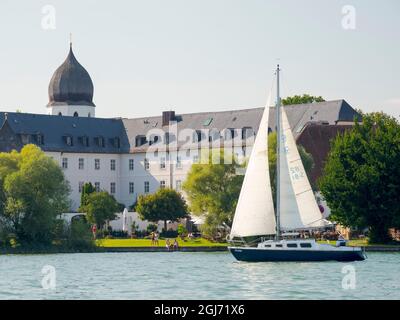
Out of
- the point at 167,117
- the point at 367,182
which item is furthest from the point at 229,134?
the point at 367,182

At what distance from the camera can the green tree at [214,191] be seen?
11800cm

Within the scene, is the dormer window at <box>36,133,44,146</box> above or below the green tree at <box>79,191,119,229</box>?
above

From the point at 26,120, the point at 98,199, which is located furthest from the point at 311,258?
the point at 26,120

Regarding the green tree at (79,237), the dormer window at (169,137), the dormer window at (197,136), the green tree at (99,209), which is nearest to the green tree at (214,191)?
the green tree at (99,209)

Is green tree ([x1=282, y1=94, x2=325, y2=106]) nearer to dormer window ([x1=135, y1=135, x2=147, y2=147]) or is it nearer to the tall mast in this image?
dormer window ([x1=135, y1=135, x2=147, y2=147])

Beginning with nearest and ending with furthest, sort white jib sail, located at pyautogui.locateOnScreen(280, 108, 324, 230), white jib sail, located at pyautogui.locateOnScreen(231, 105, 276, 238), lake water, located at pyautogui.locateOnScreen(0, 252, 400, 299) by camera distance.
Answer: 1. lake water, located at pyautogui.locateOnScreen(0, 252, 400, 299)
2. white jib sail, located at pyautogui.locateOnScreen(231, 105, 276, 238)
3. white jib sail, located at pyautogui.locateOnScreen(280, 108, 324, 230)

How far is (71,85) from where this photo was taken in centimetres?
16350

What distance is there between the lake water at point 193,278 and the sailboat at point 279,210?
4.05 feet

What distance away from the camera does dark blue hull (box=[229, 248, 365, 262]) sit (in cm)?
8769

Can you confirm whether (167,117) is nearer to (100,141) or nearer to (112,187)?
(100,141)

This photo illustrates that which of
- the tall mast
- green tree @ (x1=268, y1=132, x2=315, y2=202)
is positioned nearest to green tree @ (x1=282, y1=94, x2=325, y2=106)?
green tree @ (x1=268, y1=132, x2=315, y2=202)

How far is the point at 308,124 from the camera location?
459 feet

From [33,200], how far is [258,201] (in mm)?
24284

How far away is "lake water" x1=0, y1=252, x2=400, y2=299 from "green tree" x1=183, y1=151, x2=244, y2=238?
60.2ft
